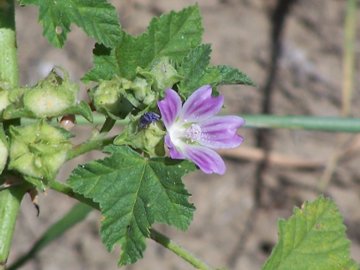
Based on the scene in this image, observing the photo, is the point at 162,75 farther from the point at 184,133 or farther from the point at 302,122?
the point at 302,122

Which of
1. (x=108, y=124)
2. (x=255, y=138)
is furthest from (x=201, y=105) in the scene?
(x=255, y=138)

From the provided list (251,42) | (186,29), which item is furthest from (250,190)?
(186,29)

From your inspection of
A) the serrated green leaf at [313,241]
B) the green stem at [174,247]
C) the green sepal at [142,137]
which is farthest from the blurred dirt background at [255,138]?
the green sepal at [142,137]

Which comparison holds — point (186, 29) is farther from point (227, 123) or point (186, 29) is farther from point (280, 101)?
point (280, 101)

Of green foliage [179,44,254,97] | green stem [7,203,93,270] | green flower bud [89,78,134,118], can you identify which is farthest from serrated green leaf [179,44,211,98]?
green stem [7,203,93,270]

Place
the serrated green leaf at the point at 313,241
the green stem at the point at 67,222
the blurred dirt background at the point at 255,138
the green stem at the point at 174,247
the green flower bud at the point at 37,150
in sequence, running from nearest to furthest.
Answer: the green flower bud at the point at 37,150
the green stem at the point at 174,247
the serrated green leaf at the point at 313,241
the green stem at the point at 67,222
the blurred dirt background at the point at 255,138

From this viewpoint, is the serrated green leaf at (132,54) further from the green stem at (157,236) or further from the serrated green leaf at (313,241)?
the serrated green leaf at (313,241)
